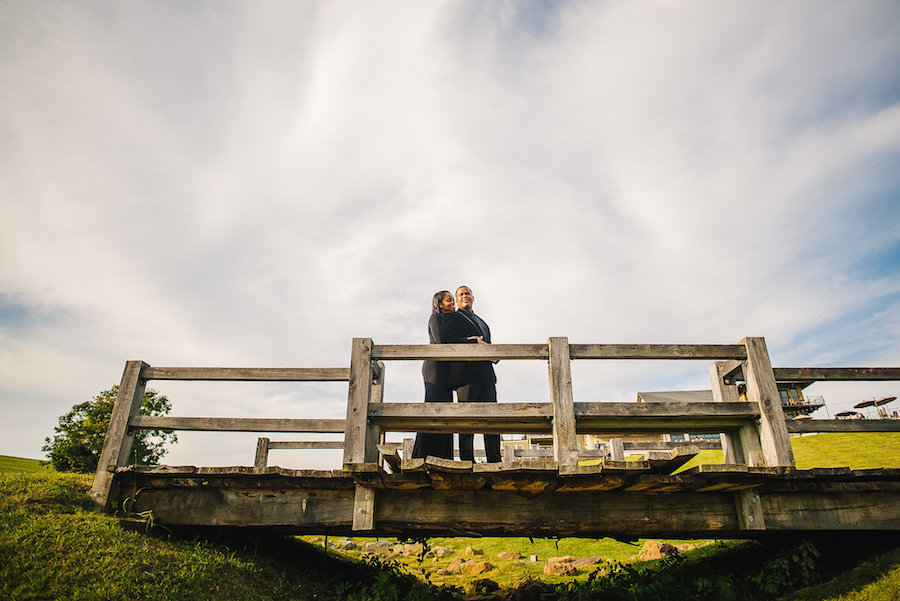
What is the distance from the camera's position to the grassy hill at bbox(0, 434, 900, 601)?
466 cm

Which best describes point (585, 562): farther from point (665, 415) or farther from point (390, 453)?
point (390, 453)

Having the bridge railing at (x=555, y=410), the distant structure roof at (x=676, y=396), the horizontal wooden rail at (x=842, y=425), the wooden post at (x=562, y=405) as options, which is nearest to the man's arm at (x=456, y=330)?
the bridge railing at (x=555, y=410)

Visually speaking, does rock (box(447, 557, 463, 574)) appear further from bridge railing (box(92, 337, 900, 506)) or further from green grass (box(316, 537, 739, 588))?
bridge railing (box(92, 337, 900, 506))

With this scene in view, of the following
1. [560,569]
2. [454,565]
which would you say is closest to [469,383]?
[560,569]

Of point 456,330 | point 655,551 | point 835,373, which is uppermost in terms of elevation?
point 456,330

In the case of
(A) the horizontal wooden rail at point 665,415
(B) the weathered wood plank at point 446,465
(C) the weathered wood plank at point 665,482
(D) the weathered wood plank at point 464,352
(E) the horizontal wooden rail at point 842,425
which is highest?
(D) the weathered wood plank at point 464,352

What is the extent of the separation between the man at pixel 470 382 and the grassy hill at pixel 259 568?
6.56 feet

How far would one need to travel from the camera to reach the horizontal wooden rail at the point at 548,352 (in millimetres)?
5809

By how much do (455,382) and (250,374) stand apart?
2.60m

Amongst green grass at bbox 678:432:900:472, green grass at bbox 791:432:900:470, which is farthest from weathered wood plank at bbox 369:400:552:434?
green grass at bbox 791:432:900:470

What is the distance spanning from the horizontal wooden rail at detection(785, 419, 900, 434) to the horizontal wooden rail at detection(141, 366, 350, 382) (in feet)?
16.3

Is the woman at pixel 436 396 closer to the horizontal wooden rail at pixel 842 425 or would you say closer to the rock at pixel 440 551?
the horizontal wooden rail at pixel 842 425

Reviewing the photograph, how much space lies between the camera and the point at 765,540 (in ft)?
22.4

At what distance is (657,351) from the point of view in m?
5.88
